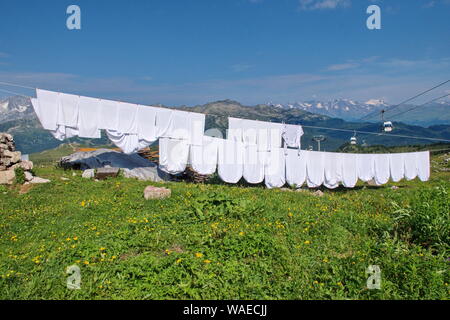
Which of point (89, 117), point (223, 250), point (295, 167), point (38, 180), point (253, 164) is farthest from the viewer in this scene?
point (295, 167)

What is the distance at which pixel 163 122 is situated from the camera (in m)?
14.2

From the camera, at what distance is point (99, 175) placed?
519 inches

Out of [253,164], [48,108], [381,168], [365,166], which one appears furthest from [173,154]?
[381,168]

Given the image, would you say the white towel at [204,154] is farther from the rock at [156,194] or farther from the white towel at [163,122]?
the rock at [156,194]

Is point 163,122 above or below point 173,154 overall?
above

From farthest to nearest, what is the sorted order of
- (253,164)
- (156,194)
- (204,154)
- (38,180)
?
(253,164) < (204,154) < (38,180) < (156,194)

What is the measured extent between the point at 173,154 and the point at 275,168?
5880mm

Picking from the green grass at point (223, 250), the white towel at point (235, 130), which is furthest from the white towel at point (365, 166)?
the green grass at point (223, 250)

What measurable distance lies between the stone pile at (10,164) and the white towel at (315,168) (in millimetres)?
13849

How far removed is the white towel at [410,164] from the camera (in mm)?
20000

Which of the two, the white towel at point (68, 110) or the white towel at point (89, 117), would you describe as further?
the white towel at point (89, 117)

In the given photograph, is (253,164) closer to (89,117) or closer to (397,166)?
(89,117)
